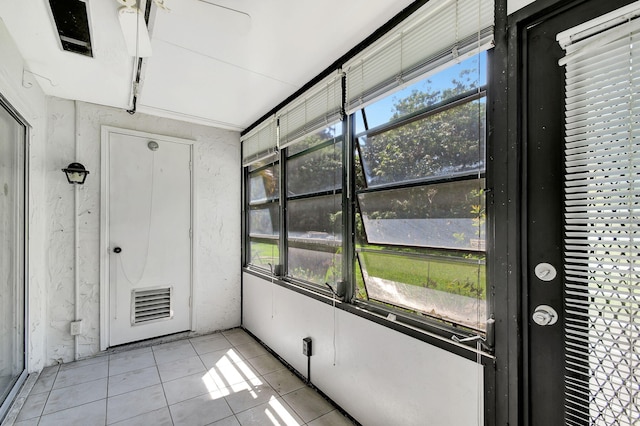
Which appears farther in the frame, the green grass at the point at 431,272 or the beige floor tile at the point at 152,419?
the beige floor tile at the point at 152,419

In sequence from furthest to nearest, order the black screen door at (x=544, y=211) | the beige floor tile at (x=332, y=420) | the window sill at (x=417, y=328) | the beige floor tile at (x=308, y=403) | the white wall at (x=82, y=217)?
the white wall at (x=82, y=217)
the beige floor tile at (x=308, y=403)
the beige floor tile at (x=332, y=420)
the window sill at (x=417, y=328)
the black screen door at (x=544, y=211)

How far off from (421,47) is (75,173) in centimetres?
316

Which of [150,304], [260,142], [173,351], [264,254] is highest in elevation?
[260,142]

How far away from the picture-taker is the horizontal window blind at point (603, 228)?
36.0 inches

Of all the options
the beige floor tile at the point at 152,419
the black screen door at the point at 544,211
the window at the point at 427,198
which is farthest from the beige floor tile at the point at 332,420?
the black screen door at the point at 544,211

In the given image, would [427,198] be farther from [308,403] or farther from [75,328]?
[75,328]

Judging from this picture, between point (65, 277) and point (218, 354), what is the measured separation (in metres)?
1.69

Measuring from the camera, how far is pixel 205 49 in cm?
201

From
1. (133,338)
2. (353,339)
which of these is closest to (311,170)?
(353,339)

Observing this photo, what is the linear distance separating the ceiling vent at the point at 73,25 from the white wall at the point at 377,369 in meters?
2.42

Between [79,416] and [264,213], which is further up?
[264,213]

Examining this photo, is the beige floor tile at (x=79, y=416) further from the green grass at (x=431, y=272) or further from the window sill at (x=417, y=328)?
the green grass at (x=431, y=272)

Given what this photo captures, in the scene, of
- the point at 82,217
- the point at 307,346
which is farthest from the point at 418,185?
the point at 82,217

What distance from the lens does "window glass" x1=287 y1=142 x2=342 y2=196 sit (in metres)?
2.27
